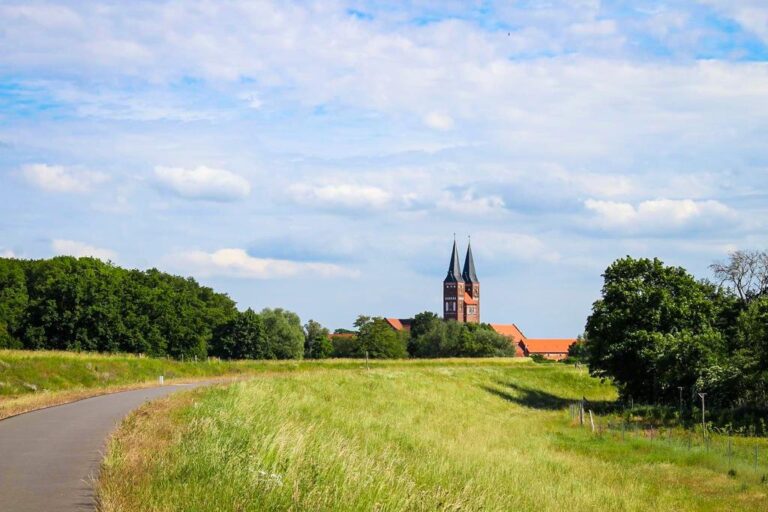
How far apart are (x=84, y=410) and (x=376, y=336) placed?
122m

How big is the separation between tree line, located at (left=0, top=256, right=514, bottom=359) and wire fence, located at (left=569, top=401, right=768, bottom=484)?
5249 cm

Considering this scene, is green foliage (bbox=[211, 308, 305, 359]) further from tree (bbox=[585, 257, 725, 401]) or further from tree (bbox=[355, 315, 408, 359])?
tree (bbox=[585, 257, 725, 401])

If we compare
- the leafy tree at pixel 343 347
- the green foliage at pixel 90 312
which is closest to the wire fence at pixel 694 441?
the green foliage at pixel 90 312

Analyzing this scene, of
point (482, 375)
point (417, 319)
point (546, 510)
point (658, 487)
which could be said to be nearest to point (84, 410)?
point (546, 510)

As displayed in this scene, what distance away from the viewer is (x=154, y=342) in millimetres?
93562

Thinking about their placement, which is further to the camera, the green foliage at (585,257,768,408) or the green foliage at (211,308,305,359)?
the green foliage at (211,308,305,359)

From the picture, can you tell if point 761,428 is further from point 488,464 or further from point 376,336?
point 376,336

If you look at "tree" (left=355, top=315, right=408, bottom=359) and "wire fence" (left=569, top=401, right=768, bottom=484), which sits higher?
"tree" (left=355, top=315, right=408, bottom=359)

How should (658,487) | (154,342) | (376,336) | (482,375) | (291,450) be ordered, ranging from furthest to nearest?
(376,336), (154,342), (482,375), (658,487), (291,450)

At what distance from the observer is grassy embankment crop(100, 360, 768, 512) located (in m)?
11.7

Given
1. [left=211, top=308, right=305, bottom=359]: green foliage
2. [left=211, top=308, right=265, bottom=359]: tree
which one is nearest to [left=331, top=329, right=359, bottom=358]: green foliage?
[left=211, top=308, right=305, bottom=359]: green foliage

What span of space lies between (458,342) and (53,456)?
466 feet

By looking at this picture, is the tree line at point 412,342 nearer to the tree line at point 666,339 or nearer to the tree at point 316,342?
the tree at point 316,342

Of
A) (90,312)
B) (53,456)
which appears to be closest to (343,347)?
(90,312)
